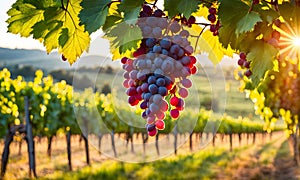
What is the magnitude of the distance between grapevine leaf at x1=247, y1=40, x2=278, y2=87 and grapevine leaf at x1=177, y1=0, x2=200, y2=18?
0.25 m

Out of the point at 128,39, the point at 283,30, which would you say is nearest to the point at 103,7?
the point at 128,39

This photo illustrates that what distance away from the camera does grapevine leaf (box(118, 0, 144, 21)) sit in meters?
1.29

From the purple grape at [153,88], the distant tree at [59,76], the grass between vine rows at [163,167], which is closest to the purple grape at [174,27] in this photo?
the purple grape at [153,88]

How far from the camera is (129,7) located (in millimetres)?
1299

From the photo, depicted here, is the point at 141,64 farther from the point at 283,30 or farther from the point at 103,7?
the point at 283,30

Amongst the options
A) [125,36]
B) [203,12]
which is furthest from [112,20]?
[203,12]

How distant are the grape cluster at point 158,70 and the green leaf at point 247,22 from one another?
6.3 inches

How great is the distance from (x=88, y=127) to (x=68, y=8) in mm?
16531

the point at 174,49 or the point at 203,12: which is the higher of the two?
the point at 203,12

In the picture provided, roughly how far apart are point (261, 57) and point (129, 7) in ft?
1.39

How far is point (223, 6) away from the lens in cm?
135

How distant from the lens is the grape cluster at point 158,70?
133 centimetres

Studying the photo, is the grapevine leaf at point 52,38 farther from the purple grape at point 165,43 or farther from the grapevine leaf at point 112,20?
the purple grape at point 165,43

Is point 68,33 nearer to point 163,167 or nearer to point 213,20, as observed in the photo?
point 213,20
